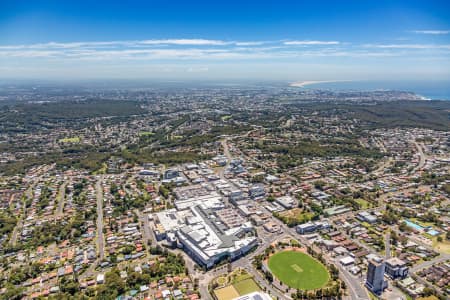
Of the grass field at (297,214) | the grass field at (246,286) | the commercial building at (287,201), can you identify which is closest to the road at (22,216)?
the grass field at (246,286)

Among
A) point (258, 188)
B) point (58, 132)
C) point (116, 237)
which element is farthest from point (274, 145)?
point (58, 132)

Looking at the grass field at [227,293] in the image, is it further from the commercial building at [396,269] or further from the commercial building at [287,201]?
the commercial building at [287,201]

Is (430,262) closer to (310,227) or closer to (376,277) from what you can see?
(376,277)

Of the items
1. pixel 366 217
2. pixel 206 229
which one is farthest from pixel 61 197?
pixel 366 217

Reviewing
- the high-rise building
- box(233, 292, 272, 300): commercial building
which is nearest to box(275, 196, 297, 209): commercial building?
the high-rise building

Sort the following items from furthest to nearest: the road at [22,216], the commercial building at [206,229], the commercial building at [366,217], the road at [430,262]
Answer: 1. the commercial building at [366,217]
2. the road at [22,216]
3. the commercial building at [206,229]
4. the road at [430,262]

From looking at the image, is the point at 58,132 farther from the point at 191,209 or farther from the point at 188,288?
the point at 188,288

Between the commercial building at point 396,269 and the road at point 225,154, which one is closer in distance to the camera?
the commercial building at point 396,269

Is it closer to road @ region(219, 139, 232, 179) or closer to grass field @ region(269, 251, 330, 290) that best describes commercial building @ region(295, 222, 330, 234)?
grass field @ region(269, 251, 330, 290)

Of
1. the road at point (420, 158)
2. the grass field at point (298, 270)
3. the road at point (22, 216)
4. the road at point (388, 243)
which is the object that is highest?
the road at point (420, 158)
